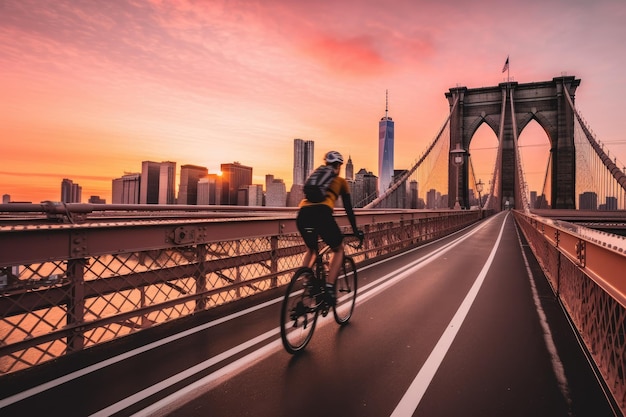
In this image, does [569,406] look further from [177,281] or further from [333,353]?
[177,281]

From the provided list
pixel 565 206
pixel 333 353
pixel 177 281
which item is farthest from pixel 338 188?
pixel 565 206

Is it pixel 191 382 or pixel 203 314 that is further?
pixel 203 314

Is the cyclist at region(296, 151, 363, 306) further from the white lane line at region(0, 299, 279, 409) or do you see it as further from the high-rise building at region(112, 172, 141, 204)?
the high-rise building at region(112, 172, 141, 204)

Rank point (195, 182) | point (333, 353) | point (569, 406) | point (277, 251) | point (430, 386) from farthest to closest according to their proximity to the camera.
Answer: point (195, 182), point (277, 251), point (333, 353), point (430, 386), point (569, 406)

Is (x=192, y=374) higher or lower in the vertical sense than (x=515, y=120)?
lower

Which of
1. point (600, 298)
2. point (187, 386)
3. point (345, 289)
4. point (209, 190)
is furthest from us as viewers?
point (209, 190)

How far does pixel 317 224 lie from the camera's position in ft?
14.1

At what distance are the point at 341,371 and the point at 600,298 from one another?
9.04 feet

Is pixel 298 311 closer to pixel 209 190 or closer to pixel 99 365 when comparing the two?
pixel 99 365

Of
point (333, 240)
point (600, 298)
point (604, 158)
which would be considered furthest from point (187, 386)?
point (604, 158)

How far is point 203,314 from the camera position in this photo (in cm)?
514

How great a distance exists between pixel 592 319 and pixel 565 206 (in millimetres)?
74156

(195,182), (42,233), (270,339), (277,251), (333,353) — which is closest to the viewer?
(42,233)

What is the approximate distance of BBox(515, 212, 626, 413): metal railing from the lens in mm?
2889
